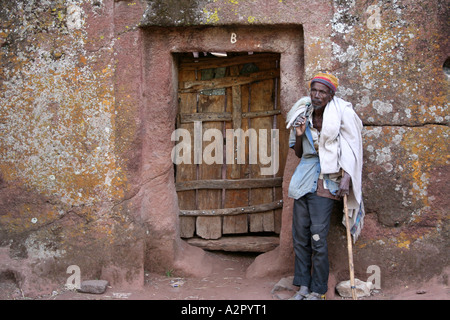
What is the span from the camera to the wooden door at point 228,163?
220 inches

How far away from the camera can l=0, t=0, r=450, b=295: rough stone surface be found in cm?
439

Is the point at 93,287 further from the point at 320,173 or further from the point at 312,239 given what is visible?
the point at 320,173

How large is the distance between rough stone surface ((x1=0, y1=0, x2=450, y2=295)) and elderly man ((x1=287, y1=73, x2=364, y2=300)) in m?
0.42

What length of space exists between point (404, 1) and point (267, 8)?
122 centimetres

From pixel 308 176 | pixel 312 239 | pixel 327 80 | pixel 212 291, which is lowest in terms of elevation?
pixel 212 291

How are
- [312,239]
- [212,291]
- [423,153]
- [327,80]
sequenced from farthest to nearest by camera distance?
1. [212,291]
2. [423,153]
3. [312,239]
4. [327,80]

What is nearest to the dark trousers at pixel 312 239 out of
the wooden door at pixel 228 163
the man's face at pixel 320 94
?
the man's face at pixel 320 94

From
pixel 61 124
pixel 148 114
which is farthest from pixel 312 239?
pixel 61 124

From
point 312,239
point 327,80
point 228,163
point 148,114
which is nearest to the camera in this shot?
point 327,80

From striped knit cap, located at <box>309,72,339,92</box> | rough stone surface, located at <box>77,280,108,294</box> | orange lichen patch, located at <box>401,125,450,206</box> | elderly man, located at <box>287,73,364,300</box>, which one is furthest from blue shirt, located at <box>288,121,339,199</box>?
rough stone surface, located at <box>77,280,108,294</box>

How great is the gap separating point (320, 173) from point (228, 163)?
1760 mm

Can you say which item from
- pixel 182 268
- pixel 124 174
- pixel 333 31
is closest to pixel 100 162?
pixel 124 174

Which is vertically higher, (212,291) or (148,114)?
(148,114)

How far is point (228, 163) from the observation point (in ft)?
18.7
